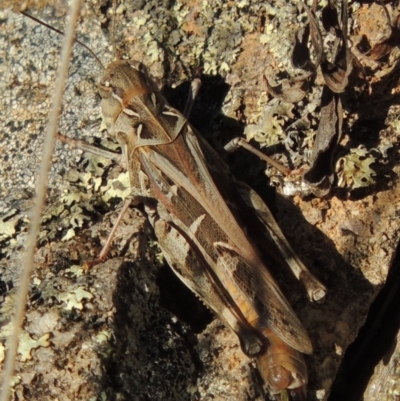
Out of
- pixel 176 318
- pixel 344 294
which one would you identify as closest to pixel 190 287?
pixel 176 318

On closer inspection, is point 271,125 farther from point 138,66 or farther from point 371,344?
point 371,344

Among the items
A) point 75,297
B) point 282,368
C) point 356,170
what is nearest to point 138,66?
point 356,170

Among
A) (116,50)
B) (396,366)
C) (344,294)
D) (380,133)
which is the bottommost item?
(396,366)

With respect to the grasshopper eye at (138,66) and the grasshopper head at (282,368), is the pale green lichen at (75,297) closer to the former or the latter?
the grasshopper head at (282,368)

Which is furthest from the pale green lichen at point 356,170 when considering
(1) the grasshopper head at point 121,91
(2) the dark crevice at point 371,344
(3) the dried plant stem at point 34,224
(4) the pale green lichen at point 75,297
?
(3) the dried plant stem at point 34,224

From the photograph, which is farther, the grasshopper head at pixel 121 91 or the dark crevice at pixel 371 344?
the grasshopper head at pixel 121 91

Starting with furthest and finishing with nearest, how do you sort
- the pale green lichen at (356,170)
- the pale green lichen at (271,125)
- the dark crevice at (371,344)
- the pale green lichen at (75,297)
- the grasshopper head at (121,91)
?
the grasshopper head at (121,91)
the pale green lichen at (271,125)
the pale green lichen at (356,170)
the dark crevice at (371,344)
the pale green lichen at (75,297)

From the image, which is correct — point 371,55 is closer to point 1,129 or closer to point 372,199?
point 372,199
